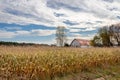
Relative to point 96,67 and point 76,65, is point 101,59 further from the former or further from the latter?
point 76,65

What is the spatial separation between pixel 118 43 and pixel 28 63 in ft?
191

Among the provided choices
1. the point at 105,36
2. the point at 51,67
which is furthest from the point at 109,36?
the point at 51,67

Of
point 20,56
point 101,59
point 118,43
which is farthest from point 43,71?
point 118,43

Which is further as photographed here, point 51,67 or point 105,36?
point 105,36

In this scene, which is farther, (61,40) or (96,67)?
(61,40)

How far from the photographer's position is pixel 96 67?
1691cm

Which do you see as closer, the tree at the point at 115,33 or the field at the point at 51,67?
the field at the point at 51,67

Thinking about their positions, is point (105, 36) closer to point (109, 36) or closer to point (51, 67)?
point (109, 36)

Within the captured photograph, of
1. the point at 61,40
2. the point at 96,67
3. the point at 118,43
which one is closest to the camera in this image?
the point at 96,67

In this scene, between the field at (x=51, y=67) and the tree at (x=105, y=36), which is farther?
the tree at (x=105, y=36)

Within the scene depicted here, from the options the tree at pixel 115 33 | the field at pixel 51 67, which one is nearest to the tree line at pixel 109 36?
the tree at pixel 115 33

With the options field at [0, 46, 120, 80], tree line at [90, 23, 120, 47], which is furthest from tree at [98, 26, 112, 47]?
field at [0, 46, 120, 80]

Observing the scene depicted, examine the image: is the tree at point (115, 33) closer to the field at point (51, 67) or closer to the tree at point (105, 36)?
the tree at point (105, 36)

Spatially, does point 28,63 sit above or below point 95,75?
above
